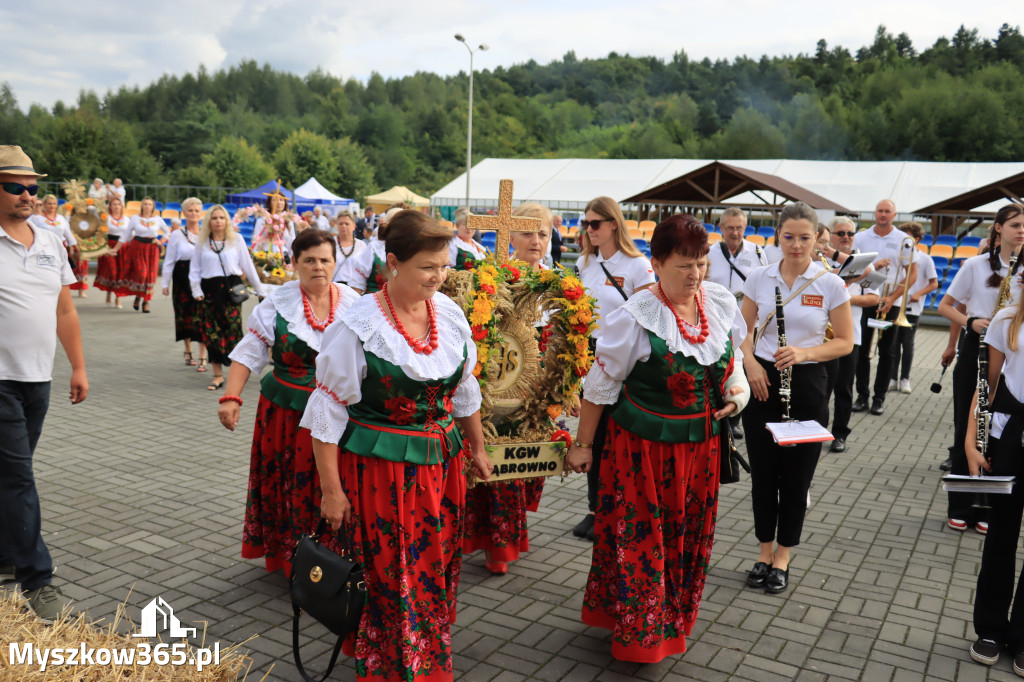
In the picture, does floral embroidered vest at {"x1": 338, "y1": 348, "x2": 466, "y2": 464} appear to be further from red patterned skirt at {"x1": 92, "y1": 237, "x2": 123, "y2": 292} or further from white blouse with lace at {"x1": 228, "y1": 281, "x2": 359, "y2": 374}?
red patterned skirt at {"x1": 92, "y1": 237, "x2": 123, "y2": 292}

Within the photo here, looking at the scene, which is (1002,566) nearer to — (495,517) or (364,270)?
(495,517)

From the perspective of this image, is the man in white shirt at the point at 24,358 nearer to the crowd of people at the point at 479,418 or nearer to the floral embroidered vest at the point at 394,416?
the crowd of people at the point at 479,418

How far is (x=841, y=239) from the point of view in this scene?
26.7 feet

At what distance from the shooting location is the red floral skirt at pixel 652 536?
3.76 metres

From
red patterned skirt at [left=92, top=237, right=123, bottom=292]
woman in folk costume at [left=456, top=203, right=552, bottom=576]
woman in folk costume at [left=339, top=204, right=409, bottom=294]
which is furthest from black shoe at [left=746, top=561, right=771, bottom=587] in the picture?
red patterned skirt at [left=92, top=237, right=123, bottom=292]

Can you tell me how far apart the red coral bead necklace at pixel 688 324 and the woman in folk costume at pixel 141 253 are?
13.6 metres

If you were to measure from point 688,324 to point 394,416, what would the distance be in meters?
1.45

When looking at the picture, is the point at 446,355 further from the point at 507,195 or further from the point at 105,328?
the point at 105,328

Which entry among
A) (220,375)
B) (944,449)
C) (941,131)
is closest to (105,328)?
(220,375)

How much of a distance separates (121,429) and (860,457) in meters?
7.03

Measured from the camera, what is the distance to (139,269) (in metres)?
15.5

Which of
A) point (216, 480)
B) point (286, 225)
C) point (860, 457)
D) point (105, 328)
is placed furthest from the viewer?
point (105, 328)

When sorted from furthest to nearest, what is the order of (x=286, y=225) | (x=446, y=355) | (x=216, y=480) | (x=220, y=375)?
(x=286, y=225) → (x=220, y=375) → (x=216, y=480) → (x=446, y=355)

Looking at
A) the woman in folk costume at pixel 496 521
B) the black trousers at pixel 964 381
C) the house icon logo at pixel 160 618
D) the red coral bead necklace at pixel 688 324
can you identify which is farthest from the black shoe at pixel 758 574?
the house icon logo at pixel 160 618
